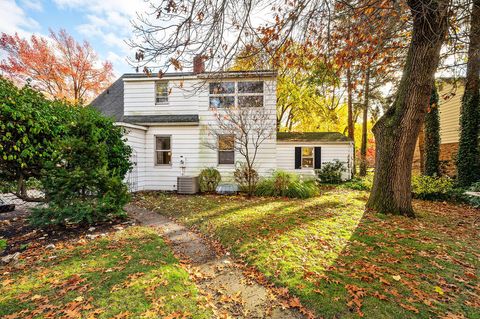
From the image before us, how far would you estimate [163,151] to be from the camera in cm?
1100

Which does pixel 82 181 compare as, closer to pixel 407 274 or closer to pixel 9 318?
pixel 9 318

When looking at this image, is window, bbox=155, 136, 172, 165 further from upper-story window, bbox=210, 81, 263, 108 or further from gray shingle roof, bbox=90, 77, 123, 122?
gray shingle roof, bbox=90, 77, 123, 122

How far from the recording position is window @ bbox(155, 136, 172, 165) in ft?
36.0

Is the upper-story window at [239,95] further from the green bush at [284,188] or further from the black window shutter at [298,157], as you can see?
the black window shutter at [298,157]

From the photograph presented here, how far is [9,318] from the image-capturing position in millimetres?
2131

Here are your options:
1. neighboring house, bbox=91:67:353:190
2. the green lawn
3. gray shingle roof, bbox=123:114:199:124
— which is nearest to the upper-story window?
neighboring house, bbox=91:67:353:190

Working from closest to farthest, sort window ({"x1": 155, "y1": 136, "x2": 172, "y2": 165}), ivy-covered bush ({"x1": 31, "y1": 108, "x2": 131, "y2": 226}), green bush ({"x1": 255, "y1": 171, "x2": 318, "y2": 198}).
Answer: ivy-covered bush ({"x1": 31, "y1": 108, "x2": 131, "y2": 226})
green bush ({"x1": 255, "y1": 171, "x2": 318, "y2": 198})
window ({"x1": 155, "y1": 136, "x2": 172, "y2": 165})

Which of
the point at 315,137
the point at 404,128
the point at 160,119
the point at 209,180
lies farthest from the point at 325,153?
the point at 160,119

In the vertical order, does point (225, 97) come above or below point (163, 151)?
above

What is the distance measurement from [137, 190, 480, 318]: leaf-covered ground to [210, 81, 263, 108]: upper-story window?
19.2 ft

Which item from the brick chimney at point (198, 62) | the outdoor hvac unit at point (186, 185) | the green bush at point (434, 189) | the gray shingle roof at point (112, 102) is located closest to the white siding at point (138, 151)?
the outdoor hvac unit at point (186, 185)

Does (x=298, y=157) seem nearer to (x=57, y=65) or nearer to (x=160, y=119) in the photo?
(x=160, y=119)

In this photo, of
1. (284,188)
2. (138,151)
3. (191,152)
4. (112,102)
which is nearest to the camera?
(284,188)

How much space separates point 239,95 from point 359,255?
886 centimetres
